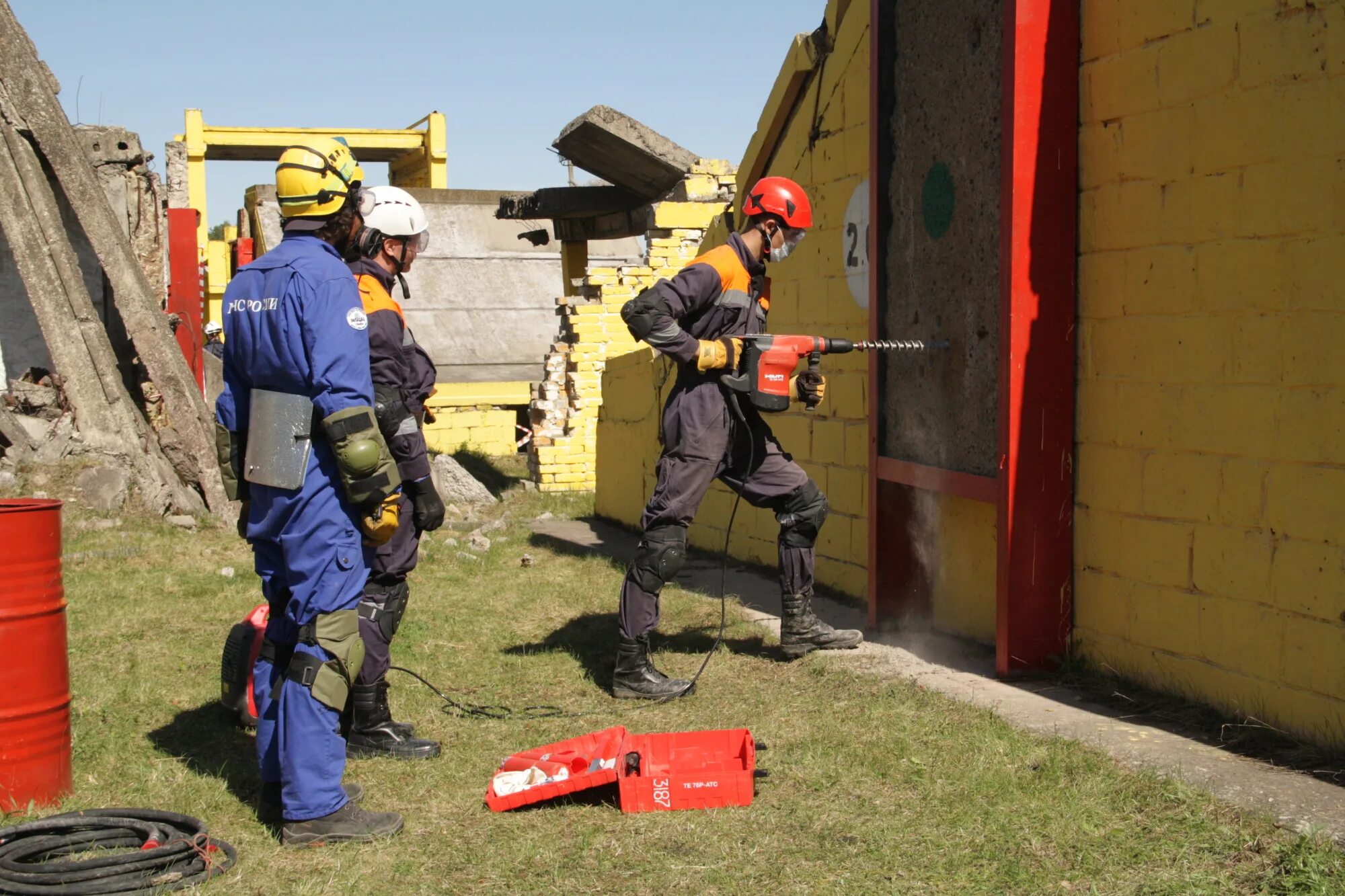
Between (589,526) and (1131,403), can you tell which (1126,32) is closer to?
(1131,403)

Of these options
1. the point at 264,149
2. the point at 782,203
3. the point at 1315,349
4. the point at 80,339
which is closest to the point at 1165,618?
the point at 1315,349

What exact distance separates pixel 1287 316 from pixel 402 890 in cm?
325

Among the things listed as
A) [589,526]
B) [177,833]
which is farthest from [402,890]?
[589,526]

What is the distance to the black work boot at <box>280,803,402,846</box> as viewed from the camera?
372cm

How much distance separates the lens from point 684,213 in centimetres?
1270

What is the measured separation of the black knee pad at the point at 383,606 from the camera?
473 cm

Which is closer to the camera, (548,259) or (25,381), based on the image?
(25,381)

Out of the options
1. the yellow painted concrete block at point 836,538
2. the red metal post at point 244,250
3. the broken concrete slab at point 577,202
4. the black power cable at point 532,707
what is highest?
the red metal post at point 244,250

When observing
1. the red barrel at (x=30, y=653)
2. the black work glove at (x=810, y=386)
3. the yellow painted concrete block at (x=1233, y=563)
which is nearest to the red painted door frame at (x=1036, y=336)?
the yellow painted concrete block at (x=1233, y=563)

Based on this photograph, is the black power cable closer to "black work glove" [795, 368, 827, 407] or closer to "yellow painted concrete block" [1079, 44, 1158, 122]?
"black work glove" [795, 368, 827, 407]

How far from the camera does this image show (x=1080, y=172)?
5.00m

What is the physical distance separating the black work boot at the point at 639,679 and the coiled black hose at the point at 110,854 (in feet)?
6.38

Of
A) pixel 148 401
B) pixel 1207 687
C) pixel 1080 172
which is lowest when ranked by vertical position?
pixel 1207 687

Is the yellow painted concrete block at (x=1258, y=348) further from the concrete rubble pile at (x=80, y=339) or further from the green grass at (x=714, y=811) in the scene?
the concrete rubble pile at (x=80, y=339)
